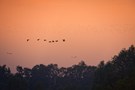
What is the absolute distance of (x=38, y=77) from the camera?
123562mm

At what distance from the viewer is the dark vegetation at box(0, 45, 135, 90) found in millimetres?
67562

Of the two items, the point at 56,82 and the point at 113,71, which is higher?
the point at 56,82

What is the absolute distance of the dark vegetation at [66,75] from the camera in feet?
222

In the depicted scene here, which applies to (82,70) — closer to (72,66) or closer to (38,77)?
(72,66)

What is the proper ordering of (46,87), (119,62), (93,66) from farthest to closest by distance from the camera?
1. (93,66)
2. (46,87)
3. (119,62)

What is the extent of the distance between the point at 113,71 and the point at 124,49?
1256cm

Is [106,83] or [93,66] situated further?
[93,66]

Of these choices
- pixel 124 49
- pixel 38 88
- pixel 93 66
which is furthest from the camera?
pixel 93 66

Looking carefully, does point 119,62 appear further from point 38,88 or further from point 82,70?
point 82,70

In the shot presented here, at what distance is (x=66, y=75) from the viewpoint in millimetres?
130000

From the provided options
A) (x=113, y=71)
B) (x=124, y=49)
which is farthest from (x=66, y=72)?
(x=113, y=71)

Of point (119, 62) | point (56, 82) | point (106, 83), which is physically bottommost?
point (106, 83)

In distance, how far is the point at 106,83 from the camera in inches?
2290

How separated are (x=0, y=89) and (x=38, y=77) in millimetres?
24832
